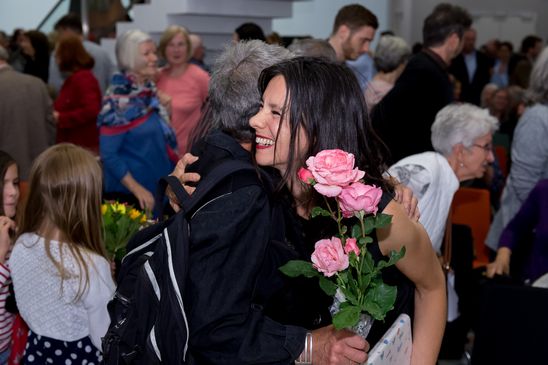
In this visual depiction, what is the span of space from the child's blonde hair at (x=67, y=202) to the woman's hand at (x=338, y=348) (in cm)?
104

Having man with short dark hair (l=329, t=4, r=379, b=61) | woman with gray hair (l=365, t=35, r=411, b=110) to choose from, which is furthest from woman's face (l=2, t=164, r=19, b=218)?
woman with gray hair (l=365, t=35, r=411, b=110)

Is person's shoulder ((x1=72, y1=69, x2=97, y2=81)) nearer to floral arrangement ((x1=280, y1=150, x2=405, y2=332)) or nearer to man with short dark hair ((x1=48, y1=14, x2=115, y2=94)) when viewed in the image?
man with short dark hair ((x1=48, y1=14, x2=115, y2=94))

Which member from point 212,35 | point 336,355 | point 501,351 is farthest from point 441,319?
point 212,35

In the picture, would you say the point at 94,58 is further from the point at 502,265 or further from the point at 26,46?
the point at 502,265

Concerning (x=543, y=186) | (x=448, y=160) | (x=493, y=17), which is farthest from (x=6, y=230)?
(x=493, y=17)

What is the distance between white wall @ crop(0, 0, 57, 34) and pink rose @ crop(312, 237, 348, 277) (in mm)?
8521

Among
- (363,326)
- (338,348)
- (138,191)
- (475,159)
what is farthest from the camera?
(138,191)

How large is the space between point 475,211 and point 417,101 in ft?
2.79

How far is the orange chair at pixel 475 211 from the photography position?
4574mm

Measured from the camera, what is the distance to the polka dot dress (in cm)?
252

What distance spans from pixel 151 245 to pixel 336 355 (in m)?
0.47

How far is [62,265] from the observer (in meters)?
2.47

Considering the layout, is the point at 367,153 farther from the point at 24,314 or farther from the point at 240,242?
the point at 24,314

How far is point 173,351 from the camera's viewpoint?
163 centimetres
